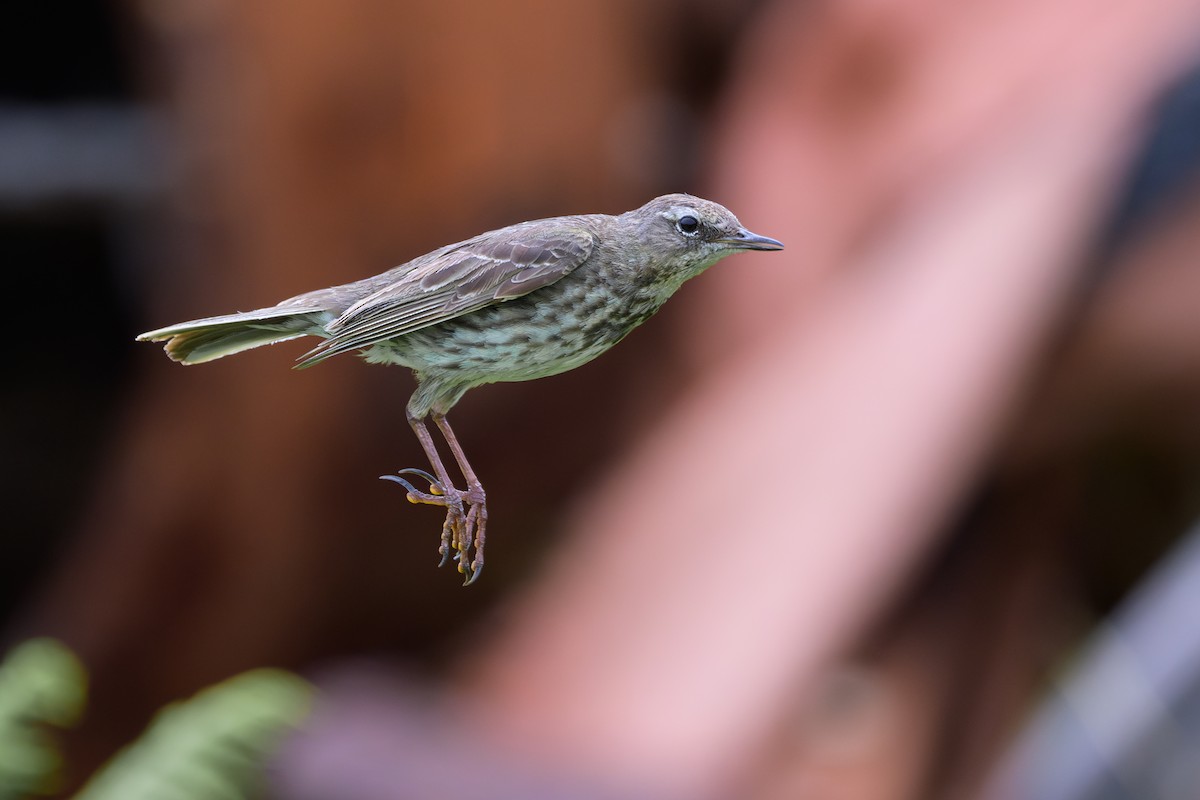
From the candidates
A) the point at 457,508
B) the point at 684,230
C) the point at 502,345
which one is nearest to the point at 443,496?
the point at 457,508

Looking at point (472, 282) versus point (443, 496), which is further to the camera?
point (472, 282)

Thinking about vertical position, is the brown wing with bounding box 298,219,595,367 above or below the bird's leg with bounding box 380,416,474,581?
above

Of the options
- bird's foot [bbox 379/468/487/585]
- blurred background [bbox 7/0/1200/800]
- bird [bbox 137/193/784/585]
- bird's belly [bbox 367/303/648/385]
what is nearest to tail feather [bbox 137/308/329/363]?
bird [bbox 137/193/784/585]

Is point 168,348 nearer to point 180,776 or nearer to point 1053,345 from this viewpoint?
point 180,776

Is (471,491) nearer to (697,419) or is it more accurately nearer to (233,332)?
(233,332)

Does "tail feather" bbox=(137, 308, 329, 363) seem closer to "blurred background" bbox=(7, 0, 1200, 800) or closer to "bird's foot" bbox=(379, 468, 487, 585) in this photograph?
"bird's foot" bbox=(379, 468, 487, 585)

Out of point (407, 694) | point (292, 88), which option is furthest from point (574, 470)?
point (292, 88)
